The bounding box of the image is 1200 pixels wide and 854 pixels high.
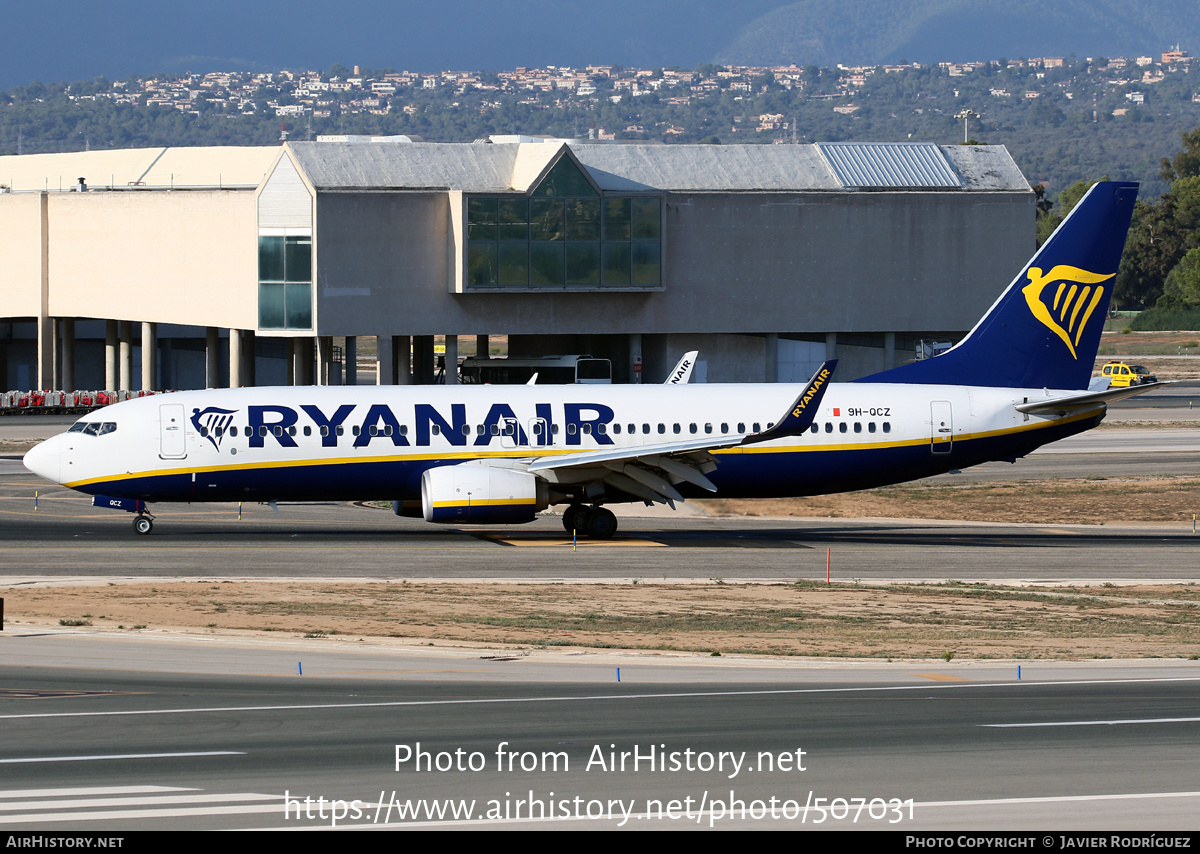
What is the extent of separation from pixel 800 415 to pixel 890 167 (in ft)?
189

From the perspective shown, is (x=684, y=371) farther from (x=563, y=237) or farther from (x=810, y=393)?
(x=563, y=237)

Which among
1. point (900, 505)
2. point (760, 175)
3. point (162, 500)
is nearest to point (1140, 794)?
point (162, 500)

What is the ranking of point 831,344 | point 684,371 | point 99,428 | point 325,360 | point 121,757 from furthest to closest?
point 325,360, point 831,344, point 684,371, point 99,428, point 121,757

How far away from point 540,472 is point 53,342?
246 ft

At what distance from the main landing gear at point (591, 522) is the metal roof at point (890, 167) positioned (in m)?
53.5

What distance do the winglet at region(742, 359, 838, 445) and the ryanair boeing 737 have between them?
0.06 meters

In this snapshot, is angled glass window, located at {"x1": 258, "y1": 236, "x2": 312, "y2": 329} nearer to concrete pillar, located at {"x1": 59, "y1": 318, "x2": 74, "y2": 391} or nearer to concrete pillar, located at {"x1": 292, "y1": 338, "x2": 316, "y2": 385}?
concrete pillar, located at {"x1": 292, "y1": 338, "x2": 316, "y2": 385}

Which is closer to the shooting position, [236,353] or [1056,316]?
[1056,316]

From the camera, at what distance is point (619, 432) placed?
40656 millimetres

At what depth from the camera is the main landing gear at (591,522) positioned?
135 feet

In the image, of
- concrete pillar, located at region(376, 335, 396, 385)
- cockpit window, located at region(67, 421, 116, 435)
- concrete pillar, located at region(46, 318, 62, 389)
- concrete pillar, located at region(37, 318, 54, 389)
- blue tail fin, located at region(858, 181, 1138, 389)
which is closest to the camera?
cockpit window, located at region(67, 421, 116, 435)

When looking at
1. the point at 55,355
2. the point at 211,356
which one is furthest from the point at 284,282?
the point at 55,355

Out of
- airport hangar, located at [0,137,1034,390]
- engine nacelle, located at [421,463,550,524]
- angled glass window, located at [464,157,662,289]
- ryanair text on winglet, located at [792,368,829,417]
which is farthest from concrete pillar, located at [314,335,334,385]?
ryanair text on winglet, located at [792,368,829,417]

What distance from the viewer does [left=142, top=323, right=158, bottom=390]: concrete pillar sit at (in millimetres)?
96188
